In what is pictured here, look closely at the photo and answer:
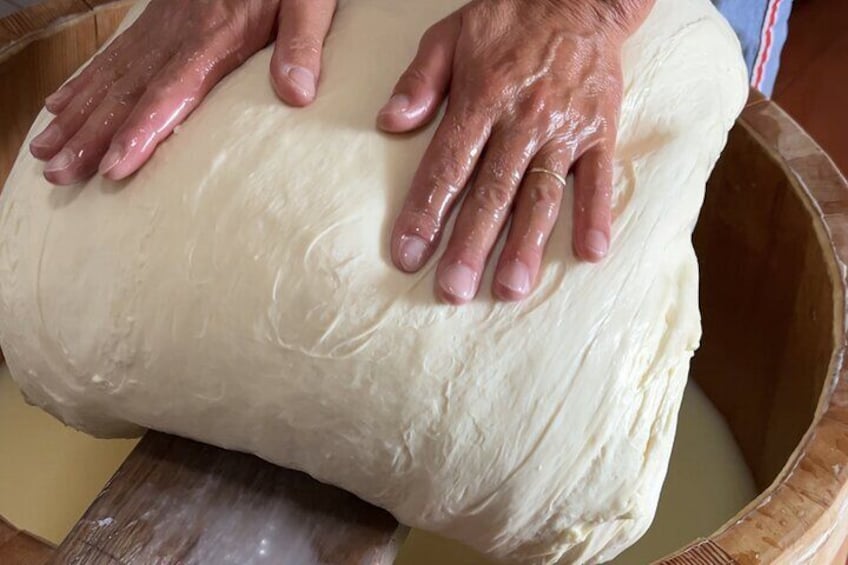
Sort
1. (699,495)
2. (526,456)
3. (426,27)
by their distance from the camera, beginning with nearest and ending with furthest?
(526,456)
(426,27)
(699,495)

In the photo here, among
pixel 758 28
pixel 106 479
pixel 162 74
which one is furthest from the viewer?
pixel 758 28

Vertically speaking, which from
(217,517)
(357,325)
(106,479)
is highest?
(357,325)

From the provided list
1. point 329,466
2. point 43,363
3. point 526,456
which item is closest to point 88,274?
point 43,363

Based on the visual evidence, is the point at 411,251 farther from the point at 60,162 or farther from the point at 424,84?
the point at 60,162

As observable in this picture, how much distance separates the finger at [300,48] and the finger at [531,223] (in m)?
0.16

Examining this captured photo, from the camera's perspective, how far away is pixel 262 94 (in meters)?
0.67

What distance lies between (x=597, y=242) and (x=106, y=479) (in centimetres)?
61

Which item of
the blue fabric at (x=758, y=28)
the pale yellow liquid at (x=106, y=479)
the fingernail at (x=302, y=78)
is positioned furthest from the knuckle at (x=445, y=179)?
the blue fabric at (x=758, y=28)

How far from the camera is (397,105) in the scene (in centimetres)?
65

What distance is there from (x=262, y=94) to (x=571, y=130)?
0.21 metres

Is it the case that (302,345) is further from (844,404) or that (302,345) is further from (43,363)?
(844,404)

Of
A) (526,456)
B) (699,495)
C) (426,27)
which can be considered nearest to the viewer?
(526,456)

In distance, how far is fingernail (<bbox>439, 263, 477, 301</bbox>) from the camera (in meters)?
0.59

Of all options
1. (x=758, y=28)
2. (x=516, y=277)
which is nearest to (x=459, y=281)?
(x=516, y=277)
